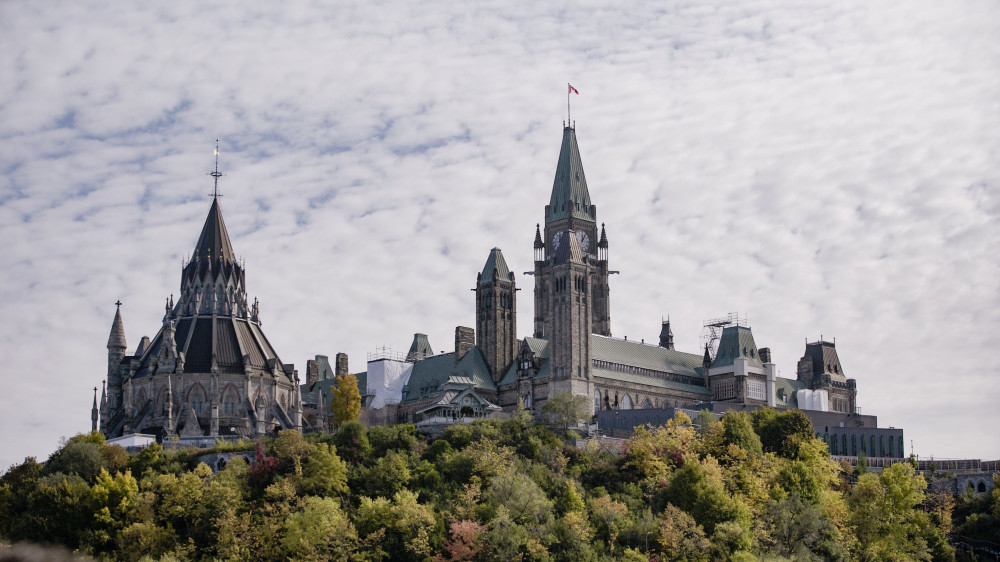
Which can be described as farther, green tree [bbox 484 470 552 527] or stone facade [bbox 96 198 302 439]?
stone facade [bbox 96 198 302 439]

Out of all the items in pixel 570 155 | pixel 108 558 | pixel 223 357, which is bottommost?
pixel 108 558

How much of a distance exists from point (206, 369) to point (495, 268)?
3456 centimetres

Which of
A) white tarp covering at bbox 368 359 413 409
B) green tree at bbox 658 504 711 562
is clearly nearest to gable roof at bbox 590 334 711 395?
white tarp covering at bbox 368 359 413 409

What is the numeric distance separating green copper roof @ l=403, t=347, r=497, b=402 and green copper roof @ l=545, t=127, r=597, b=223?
32050 millimetres

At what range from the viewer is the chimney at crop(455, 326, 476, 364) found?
166m

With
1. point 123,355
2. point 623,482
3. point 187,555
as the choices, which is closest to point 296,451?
point 187,555

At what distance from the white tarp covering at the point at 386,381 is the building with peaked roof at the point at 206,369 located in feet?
40.2

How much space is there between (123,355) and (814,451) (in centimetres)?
7265

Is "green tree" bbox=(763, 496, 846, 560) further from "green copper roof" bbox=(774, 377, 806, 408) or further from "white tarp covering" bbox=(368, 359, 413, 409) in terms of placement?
"white tarp covering" bbox=(368, 359, 413, 409)

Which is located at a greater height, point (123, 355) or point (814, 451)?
point (123, 355)

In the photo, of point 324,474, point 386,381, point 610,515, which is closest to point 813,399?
point 386,381

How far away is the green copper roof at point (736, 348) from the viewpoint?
173625 mm

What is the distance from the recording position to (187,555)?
113625 millimetres

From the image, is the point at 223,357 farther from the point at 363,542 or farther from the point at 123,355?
the point at 363,542
